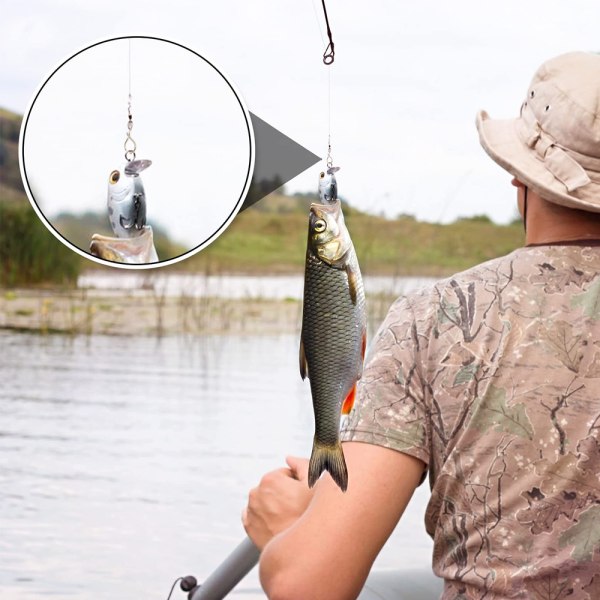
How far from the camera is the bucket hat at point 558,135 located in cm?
115

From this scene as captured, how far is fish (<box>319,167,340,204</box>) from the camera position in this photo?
0.74m

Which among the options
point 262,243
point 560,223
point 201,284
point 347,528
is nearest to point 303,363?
point 347,528

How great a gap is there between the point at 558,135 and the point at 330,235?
0.51 meters

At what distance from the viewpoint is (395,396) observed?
1.16 m

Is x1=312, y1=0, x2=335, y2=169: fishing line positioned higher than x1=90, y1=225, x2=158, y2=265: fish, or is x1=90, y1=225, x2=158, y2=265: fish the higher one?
x1=312, y1=0, x2=335, y2=169: fishing line

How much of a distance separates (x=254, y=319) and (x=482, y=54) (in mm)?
6833

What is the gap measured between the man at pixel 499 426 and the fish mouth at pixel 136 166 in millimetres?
400

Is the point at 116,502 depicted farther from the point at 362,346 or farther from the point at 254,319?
the point at 254,319

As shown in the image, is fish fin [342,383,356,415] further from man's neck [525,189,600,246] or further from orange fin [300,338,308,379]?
man's neck [525,189,600,246]

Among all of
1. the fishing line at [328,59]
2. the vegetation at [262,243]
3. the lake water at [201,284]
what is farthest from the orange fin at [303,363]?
the lake water at [201,284]

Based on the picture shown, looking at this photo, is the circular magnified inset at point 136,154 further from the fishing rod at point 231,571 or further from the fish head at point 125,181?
the fishing rod at point 231,571

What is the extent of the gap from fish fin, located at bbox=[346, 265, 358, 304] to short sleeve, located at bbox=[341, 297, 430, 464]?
430 mm

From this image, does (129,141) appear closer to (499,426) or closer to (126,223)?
(126,223)

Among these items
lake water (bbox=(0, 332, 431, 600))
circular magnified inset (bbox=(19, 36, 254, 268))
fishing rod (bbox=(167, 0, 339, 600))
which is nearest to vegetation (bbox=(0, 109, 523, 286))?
lake water (bbox=(0, 332, 431, 600))
